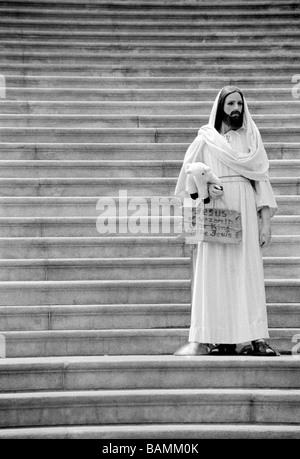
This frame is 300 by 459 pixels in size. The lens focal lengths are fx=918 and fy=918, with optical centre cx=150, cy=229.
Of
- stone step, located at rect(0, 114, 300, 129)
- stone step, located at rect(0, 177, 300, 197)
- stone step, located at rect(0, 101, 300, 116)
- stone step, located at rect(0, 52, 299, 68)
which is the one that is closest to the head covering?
stone step, located at rect(0, 177, 300, 197)

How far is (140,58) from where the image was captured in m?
11.2

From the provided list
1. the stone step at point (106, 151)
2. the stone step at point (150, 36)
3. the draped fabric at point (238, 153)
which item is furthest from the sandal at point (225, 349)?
the stone step at point (150, 36)

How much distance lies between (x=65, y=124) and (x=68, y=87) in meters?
0.99

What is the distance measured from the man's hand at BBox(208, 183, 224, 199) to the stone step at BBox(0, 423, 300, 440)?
5.51ft

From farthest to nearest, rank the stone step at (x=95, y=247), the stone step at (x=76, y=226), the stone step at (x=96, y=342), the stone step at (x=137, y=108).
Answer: the stone step at (x=137, y=108) < the stone step at (x=76, y=226) < the stone step at (x=95, y=247) < the stone step at (x=96, y=342)

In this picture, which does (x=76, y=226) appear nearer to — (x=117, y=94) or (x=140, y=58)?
(x=117, y=94)

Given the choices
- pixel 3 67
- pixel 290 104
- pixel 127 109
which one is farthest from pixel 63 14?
pixel 290 104

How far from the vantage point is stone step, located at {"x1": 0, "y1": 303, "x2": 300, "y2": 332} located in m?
7.00

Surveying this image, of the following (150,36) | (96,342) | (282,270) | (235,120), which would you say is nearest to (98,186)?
(282,270)

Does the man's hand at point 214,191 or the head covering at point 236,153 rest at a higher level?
the head covering at point 236,153

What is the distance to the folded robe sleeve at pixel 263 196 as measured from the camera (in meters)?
6.47

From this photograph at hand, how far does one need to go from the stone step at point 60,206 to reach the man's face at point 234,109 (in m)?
1.76

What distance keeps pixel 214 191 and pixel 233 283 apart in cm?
65

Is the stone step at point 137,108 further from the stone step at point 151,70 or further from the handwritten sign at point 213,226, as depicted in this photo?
the handwritten sign at point 213,226
